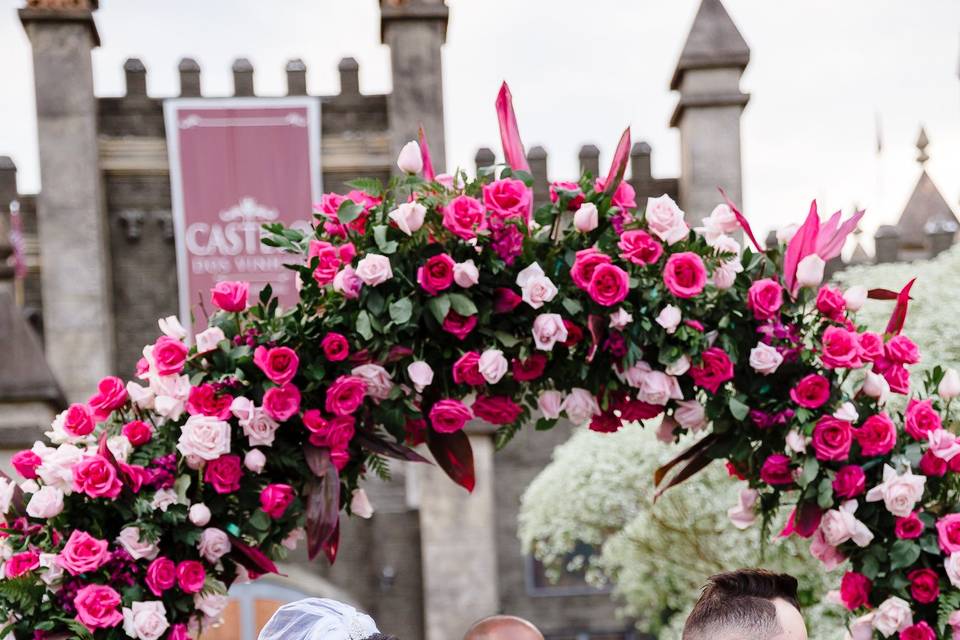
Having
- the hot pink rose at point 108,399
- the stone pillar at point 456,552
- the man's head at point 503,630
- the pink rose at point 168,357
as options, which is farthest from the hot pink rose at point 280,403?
the stone pillar at point 456,552

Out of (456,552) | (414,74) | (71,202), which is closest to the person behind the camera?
(456,552)

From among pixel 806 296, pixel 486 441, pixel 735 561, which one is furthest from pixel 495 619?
pixel 486 441

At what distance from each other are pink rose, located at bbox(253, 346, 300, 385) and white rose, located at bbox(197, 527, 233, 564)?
0.63 metres

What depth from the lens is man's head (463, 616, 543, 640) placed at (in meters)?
5.43

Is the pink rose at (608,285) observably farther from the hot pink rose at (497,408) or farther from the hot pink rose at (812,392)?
the hot pink rose at (812,392)

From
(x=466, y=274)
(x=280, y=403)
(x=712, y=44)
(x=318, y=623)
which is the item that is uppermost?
(x=712, y=44)

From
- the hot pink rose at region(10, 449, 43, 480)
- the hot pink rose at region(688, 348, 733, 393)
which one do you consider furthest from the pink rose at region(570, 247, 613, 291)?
the hot pink rose at region(10, 449, 43, 480)

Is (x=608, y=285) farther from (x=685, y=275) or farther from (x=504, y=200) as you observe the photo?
(x=504, y=200)

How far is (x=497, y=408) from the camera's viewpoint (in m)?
4.69

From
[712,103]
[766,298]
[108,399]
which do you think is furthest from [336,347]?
[712,103]

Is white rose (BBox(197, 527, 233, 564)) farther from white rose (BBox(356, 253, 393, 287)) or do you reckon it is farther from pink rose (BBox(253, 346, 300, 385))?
white rose (BBox(356, 253, 393, 287))

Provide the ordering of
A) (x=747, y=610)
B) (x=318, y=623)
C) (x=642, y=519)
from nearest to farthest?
(x=747, y=610)
(x=318, y=623)
(x=642, y=519)

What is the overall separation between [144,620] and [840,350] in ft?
9.06

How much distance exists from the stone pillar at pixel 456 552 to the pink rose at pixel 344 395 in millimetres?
9569
